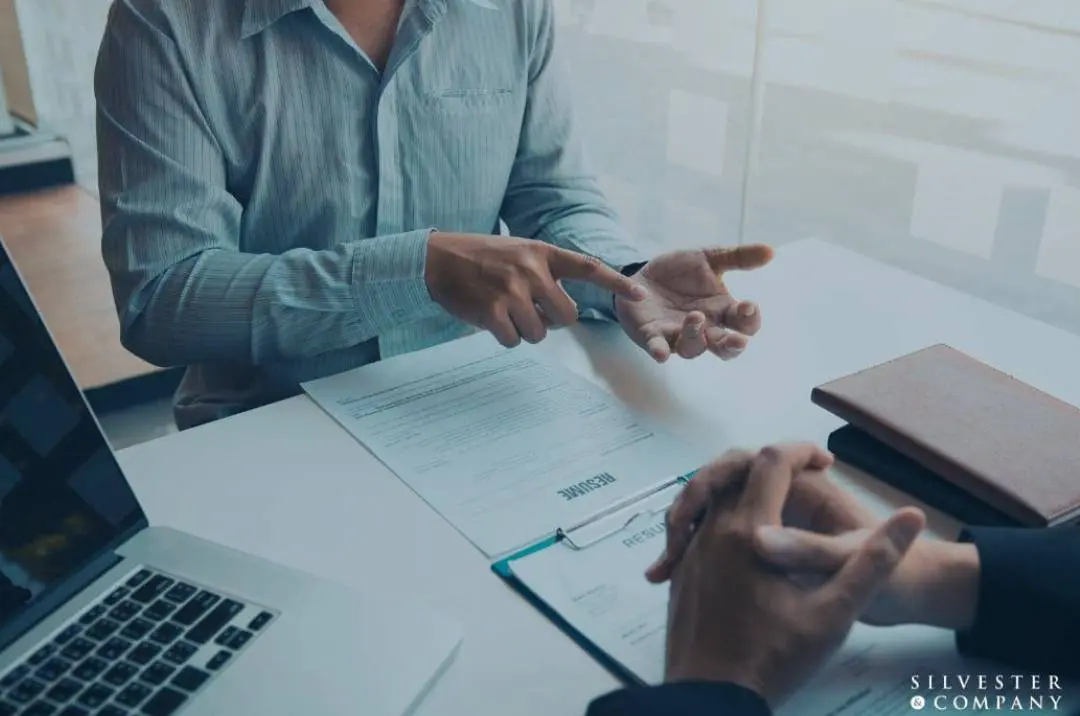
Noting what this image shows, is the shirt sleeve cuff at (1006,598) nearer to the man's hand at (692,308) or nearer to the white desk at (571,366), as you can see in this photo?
the white desk at (571,366)

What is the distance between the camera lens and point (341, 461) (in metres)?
0.91

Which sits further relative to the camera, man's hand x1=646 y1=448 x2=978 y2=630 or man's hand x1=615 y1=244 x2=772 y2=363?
man's hand x1=615 y1=244 x2=772 y2=363

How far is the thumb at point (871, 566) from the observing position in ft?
2.01

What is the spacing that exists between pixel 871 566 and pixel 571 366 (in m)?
0.53

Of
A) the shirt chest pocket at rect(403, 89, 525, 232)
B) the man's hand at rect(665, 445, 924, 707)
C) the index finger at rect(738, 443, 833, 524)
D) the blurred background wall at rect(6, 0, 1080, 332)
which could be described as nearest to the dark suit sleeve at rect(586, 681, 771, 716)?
the man's hand at rect(665, 445, 924, 707)

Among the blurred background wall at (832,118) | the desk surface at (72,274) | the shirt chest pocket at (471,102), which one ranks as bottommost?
the desk surface at (72,274)

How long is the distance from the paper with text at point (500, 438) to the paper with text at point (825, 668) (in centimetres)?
5

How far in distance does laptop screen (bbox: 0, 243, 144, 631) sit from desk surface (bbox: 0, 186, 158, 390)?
5.58ft

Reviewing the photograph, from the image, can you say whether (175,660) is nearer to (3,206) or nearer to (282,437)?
(282,437)

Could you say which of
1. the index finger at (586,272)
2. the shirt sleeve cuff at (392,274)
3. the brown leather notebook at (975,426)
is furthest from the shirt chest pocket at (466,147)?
the brown leather notebook at (975,426)

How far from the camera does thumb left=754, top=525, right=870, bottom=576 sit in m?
0.63

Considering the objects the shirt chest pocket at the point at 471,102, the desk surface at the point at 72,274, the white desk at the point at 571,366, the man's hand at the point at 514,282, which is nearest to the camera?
the white desk at the point at 571,366

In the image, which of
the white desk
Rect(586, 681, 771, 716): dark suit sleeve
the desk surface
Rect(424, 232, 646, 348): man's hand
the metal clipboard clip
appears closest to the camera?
Rect(586, 681, 771, 716): dark suit sleeve

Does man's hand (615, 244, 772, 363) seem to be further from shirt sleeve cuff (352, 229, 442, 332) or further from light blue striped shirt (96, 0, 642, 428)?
shirt sleeve cuff (352, 229, 442, 332)
